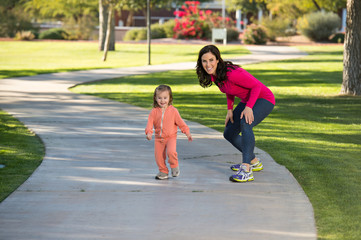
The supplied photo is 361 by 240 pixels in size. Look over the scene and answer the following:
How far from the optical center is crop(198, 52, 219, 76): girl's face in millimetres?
5746

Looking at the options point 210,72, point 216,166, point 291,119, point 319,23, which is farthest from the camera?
point 319,23

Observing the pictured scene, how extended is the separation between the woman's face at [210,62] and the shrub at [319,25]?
116 ft

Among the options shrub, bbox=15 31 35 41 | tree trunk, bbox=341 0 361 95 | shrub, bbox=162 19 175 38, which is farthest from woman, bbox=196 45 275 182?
shrub, bbox=15 31 35 41

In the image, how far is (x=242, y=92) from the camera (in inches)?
236

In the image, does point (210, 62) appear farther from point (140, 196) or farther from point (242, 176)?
point (140, 196)

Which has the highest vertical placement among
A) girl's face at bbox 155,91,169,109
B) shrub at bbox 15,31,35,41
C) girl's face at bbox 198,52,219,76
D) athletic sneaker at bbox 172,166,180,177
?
girl's face at bbox 198,52,219,76

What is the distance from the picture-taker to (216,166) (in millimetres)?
6477

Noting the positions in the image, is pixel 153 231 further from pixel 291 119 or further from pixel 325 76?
pixel 325 76

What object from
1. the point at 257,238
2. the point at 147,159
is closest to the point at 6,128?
the point at 147,159

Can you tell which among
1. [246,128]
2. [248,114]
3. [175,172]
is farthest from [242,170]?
[175,172]

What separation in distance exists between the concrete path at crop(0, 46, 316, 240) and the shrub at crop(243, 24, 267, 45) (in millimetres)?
29439

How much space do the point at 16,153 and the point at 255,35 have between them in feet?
103

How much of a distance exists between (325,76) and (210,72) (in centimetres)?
1283

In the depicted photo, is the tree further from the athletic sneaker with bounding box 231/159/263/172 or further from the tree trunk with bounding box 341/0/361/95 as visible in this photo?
the athletic sneaker with bounding box 231/159/263/172
